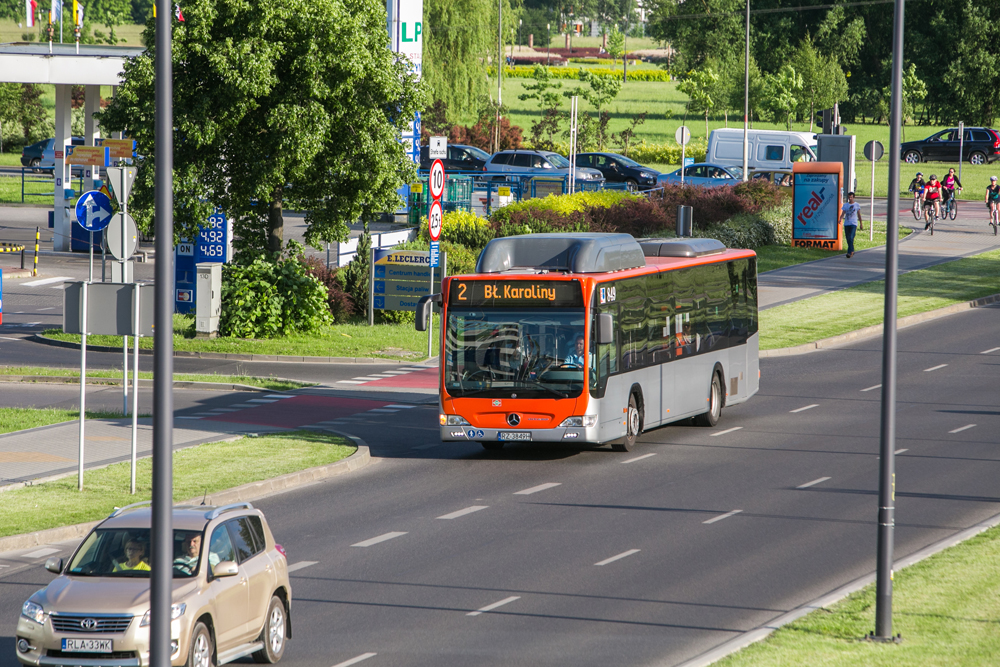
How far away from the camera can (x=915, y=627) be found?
10.6m

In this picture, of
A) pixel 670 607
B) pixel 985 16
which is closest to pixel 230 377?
pixel 670 607

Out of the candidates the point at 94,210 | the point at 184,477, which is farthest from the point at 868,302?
the point at 184,477

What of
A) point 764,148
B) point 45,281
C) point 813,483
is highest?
point 764,148

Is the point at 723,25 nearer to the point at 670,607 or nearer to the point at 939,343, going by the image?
the point at 939,343

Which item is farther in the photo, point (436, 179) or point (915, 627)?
point (436, 179)

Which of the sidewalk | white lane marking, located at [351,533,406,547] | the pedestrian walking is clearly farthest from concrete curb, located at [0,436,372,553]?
the pedestrian walking

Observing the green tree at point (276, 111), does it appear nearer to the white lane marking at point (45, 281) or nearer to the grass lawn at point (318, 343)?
the grass lawn at point (318, 343)

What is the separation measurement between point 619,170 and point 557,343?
43874 millimetres

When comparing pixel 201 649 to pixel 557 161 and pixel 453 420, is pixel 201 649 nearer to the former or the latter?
pixel 453 420

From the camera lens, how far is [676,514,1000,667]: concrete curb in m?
9.95

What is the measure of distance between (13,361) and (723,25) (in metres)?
86.7

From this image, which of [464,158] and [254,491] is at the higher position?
[464,158]

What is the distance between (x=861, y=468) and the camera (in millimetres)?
18297

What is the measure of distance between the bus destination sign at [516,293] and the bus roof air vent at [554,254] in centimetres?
45
